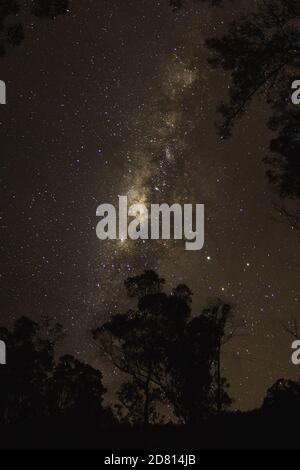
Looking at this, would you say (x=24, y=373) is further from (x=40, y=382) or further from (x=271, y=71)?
(x=271, y=71)

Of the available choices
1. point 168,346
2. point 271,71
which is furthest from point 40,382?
point 271,71

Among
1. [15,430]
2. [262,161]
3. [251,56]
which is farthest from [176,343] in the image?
[251,56]

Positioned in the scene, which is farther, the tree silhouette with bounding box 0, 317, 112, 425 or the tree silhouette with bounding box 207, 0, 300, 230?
the tree silhouette with bounding box 0, 317, 112, 425

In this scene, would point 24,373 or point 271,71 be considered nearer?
point 271,71

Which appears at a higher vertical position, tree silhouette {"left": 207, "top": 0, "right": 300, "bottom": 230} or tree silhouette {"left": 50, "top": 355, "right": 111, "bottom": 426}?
tree silhouette {"left": 207, "top": 0, "right": 300, "bottom": 230}

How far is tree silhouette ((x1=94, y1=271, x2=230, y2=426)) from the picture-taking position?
31.4 metres

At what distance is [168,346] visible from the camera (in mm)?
31438

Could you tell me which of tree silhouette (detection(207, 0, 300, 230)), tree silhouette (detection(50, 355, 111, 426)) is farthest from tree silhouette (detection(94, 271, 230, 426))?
tree silhouette (detection(207, 0, 300, 230))

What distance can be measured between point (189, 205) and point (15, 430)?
36.6ft

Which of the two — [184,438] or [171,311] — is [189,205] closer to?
[171,311]

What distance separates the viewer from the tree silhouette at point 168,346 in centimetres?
3141

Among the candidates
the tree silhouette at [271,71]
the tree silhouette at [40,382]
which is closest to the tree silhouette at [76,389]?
the tree silhouette at [40,382]

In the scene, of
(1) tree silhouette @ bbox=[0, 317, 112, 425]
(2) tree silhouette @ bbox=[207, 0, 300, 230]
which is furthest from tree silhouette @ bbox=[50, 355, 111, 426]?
(2) tree silhouette @ bbox=[207, 0, 300, 230]

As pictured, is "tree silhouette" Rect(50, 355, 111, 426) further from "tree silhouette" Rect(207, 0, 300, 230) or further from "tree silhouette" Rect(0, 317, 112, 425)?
"tree silhouette" Rect(207, 0, 300, 230)
